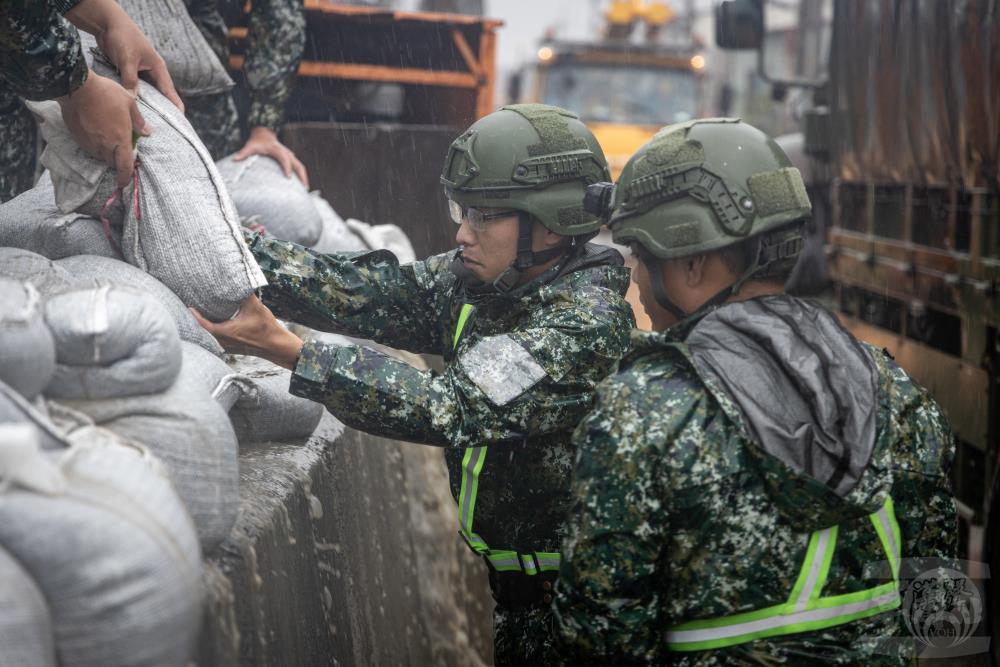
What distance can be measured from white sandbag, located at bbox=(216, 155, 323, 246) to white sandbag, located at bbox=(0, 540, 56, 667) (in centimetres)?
212

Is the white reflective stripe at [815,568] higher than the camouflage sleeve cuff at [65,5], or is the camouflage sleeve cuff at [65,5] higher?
the camouflage sleeve cuff at [65,5]

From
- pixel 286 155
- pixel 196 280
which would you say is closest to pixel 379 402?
pixel 196 280

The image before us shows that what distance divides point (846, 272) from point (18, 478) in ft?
20.7

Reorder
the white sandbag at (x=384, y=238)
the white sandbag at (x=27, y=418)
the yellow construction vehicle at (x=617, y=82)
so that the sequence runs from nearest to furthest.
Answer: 1. the white sandbag at (x=27, y=418)
2. the white sandbag at (x=384, y=238)
3. the yellow construction vehicle at (x=617, y=82)

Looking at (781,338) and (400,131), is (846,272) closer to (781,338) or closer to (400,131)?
(400,131)

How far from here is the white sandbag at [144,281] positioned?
2.45 meters

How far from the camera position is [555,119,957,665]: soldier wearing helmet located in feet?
6.19

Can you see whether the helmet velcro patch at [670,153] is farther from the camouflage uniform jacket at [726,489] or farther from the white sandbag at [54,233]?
the white sandbag at [54,233]

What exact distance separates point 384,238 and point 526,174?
213 centimetres

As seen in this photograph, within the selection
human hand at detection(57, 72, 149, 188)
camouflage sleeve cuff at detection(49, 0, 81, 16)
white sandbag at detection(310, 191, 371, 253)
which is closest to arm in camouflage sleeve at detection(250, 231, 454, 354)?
human hand at detection(57, 72, 149, 188)

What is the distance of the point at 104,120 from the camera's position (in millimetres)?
2486

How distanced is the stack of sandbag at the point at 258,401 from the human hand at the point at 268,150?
0.98 meters

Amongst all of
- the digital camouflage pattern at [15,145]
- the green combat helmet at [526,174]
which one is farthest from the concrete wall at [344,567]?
the digital camouflage pattern at [15,145]

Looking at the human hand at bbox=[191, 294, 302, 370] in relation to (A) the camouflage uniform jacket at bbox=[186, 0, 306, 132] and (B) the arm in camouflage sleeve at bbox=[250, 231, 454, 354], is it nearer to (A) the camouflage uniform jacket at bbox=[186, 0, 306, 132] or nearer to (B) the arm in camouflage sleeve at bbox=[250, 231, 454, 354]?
(B) the arm in camouflage sleeve at bbox=[250, 231, 454, 354]
